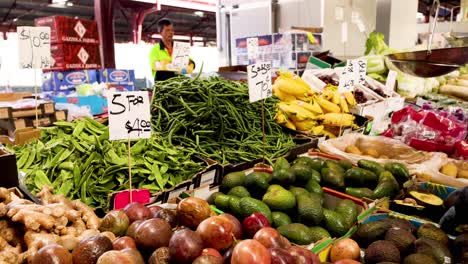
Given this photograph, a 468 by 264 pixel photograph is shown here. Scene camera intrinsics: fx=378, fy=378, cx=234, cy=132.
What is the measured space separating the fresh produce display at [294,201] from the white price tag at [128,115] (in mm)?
509

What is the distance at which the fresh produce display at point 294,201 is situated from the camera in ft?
5.21

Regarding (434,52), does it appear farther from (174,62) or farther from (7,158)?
(174,62)

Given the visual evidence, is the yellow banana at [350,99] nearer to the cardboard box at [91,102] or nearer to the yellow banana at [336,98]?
the yellow banana at [336,98]

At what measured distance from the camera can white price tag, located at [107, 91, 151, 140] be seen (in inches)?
68.9

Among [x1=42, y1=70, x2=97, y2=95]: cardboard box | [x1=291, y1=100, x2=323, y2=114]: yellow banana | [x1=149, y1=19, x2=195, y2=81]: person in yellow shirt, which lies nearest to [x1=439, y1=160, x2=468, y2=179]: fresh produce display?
[x1=291, y1=100, x2=323, y2=114]: yellow banana

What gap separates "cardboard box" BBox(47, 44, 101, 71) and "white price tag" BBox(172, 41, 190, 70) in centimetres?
248

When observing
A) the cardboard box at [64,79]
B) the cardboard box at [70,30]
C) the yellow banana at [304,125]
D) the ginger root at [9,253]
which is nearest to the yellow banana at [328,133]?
the yellow banana at [304,125]

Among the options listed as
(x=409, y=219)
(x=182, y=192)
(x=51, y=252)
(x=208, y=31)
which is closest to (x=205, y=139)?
(x=182, y=192)

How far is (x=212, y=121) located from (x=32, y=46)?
1426 mm

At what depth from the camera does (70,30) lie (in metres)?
6.06

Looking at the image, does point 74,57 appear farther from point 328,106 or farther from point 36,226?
point 36,226

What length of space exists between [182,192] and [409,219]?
1.13m

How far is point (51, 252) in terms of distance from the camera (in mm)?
1091

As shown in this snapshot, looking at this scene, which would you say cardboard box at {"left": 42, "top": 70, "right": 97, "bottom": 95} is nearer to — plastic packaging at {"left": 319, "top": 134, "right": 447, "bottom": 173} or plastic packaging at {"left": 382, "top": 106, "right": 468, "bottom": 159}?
plastic packaging at {"left": 319, "top": 134, "right": 447, "bottom": 173}
